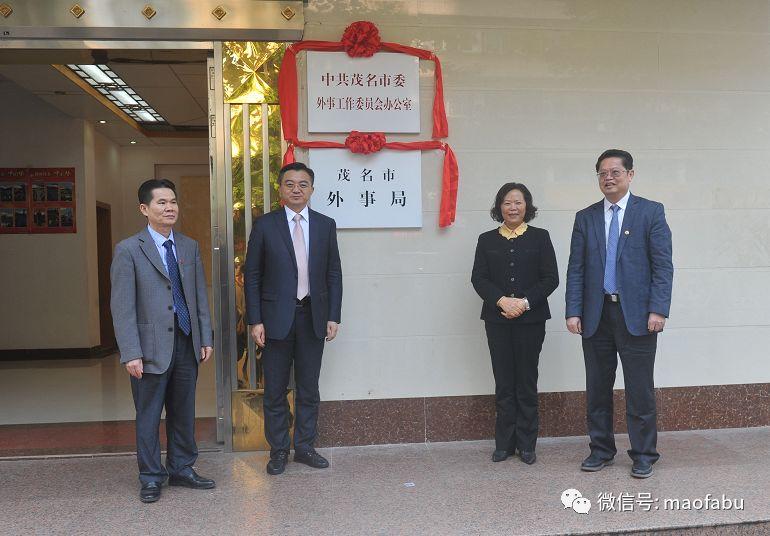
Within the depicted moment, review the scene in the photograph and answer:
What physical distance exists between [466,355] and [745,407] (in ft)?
6.10

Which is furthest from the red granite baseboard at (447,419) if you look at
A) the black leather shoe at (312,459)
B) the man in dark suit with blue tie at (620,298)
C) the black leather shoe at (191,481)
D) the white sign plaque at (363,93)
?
the white sign plaque at (363,93)

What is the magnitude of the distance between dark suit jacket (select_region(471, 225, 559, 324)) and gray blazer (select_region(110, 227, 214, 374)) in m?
1.60

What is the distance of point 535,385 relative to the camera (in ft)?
12.3

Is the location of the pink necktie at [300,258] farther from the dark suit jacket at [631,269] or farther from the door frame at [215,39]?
the dark suit jacket at [631,269]

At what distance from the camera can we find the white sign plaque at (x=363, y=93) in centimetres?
404

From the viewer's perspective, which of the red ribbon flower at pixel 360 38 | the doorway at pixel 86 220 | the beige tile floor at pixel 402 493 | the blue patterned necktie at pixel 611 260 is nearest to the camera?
the beige tile floor at pixel 402 493

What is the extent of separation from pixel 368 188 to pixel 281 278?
2.78 ft

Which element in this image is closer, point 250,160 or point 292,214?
point 292,214

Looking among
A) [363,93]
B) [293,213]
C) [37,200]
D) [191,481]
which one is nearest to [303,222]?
[293,213]

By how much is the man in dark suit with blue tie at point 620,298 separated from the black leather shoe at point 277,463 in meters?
1.60

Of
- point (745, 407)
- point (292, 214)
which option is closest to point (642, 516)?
point (745, 407)

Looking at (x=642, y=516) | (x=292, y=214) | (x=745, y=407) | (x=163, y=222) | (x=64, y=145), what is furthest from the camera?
(x=64, y=145)

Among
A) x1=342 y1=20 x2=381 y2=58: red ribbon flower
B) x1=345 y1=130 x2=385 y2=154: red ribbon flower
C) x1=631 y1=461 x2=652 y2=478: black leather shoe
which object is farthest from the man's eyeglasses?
x1=342 y1=20 x2=381 y2=58: red ribbon flower

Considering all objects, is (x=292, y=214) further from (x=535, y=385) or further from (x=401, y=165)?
(x=535, y=385)
